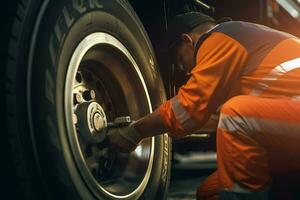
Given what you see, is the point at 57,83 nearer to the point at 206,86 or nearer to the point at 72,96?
the point at 72,96

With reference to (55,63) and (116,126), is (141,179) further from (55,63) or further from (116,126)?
(55,63)

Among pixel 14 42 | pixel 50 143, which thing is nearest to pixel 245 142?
pixel 50 143

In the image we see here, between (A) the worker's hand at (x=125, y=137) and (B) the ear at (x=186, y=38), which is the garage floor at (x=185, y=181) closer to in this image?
(A) the worker's hand at (x=125, y=137)

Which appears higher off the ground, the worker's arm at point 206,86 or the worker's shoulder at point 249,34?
the worker's shoulder at point 249,34

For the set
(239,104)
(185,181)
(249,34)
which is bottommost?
(185,181)

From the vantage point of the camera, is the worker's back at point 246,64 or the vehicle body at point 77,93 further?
the worker's back at point 246,64

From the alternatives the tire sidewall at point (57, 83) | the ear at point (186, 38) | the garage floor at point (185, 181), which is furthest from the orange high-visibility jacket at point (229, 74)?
the garage floor at point (185, 181)

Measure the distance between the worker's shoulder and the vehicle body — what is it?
1.31 ft

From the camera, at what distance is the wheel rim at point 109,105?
193cm

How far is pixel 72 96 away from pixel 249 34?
0.79m

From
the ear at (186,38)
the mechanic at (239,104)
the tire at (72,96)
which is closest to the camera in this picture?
the tire at (72,96)

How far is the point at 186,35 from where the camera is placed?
2.25 meters

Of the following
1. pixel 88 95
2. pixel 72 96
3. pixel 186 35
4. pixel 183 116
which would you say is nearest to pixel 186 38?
pixel 186 35

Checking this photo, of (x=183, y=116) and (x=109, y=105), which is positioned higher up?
(x=109, y=105)
